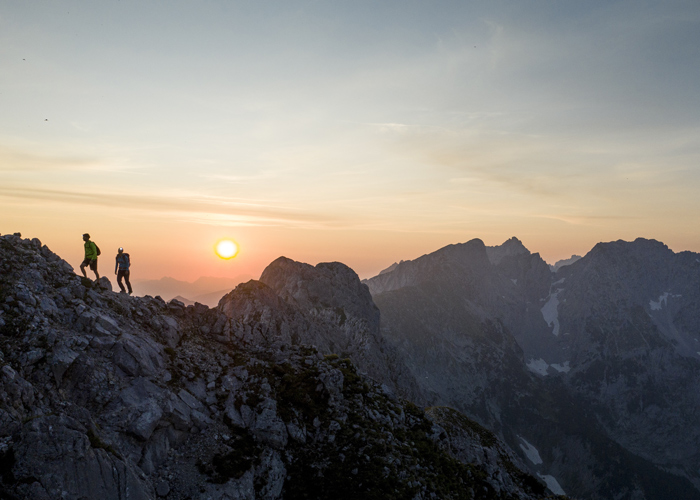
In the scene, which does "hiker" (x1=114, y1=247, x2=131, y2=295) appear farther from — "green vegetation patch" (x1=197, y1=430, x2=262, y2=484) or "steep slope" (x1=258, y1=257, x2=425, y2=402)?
"steep slope" (x1=258, y1=257, x2=425, y2=402)

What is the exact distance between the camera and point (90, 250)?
35.5 meters

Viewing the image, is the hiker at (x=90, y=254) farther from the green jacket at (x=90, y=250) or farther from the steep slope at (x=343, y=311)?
the steep slope at (x=343, y=311)

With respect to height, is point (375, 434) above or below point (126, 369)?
below

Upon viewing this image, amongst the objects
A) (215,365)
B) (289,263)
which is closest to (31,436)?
(215,365)

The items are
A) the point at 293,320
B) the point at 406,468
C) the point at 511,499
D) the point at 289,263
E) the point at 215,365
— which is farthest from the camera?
the point at 289,263

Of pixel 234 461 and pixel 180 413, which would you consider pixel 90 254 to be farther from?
pixel 234 461

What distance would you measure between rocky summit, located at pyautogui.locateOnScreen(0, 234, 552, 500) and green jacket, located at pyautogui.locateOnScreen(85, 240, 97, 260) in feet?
6.24

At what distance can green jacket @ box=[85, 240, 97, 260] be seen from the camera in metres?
35.3

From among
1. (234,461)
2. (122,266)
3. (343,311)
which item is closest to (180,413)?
(234,461)

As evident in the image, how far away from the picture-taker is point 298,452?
30.5 metres

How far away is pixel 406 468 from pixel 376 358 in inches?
3485

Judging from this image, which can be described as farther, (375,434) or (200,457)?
(375,434)

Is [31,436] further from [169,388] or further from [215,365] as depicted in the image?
[215,365]

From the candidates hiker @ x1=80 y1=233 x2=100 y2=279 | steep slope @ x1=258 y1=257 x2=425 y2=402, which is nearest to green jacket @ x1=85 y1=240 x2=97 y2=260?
hiker @ x1=80 y1=233 x2=100 y2=279
